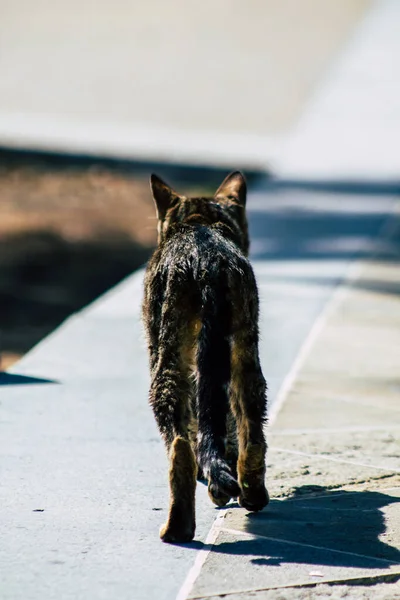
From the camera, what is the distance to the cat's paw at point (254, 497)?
515 cm

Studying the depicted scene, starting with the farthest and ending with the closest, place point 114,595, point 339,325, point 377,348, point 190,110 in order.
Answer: point 190,110
point 339,325
point 377,348
point 114,595

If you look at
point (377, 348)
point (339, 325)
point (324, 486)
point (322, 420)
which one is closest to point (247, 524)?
point (324, 486)

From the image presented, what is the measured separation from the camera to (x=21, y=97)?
81.0 ft

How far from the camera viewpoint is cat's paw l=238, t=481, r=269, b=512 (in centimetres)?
515

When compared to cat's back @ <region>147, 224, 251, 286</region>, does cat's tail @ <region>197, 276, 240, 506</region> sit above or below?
below

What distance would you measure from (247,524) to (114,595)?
0.92m

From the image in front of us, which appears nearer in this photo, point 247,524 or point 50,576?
point 50,576

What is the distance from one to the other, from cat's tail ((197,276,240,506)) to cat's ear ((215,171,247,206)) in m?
1.38

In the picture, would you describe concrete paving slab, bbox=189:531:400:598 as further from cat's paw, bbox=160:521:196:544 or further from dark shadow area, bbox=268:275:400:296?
dark shadow area, bbox=268:275:400:296

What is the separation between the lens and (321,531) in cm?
502

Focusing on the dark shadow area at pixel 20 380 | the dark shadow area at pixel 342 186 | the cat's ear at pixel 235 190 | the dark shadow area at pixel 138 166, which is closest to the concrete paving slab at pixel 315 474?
the cat's ear at pixel 235 190

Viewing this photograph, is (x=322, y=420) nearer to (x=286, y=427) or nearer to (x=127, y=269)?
(x=286, y=427)

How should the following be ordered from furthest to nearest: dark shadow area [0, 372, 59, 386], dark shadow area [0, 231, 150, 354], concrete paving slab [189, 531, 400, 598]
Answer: dark shadow area [0, 231, 150, 354], dark shadow area [0, 372, 59, 386], concrete paving slab [189, 531, 400, 598]

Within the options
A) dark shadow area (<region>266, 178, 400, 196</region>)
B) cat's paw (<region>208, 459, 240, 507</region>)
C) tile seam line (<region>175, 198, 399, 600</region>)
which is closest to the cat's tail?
cat's paw (<region>208, 459, 240, 507</region>)
